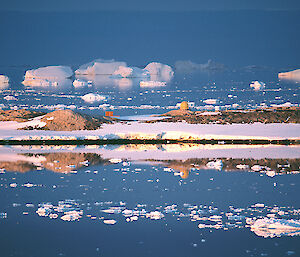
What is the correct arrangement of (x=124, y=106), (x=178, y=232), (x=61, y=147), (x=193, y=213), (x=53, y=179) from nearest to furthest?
(x=178, y=232), (x=193, y=213), (x=53, y=179), (x=61, y=147), (x=124, y=106)

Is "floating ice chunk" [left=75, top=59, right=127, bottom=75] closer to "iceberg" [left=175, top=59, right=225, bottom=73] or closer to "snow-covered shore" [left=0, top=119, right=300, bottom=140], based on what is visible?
"iceberg" [left=175, top=59, right=225, bottom=73]

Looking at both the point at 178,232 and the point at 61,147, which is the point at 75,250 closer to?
the point at 178,232

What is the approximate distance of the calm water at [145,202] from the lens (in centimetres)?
525

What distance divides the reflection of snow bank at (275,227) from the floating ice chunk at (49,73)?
34145mm

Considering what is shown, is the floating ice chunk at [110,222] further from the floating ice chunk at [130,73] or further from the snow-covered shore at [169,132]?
the floating ice chunk at [130,73]

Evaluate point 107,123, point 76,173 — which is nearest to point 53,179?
point 76,173

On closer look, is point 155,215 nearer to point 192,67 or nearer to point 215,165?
point 215,165

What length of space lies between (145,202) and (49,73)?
35.8 metres

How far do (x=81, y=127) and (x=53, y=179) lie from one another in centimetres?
385

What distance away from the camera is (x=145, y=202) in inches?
258

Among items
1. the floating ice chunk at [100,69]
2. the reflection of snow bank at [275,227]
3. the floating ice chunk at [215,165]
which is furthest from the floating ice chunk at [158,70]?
the reflection of snow bank at [275,227]

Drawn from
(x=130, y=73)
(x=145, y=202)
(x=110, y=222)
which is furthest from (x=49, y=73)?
(x=110, y=222)

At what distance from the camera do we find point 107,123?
12.2 meters

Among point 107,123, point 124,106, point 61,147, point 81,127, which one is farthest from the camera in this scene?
point 124,106
